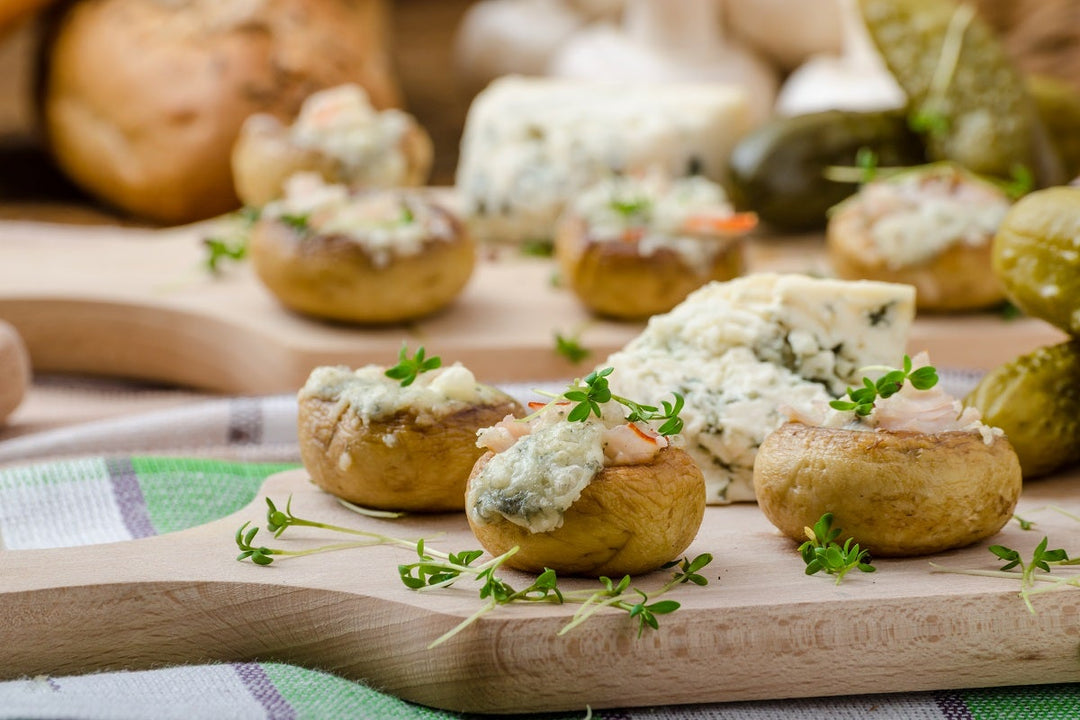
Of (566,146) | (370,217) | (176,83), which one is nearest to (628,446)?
(370,217)

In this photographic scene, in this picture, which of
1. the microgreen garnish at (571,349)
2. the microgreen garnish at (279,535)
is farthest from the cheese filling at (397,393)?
the microgreen garnish at (571,349)

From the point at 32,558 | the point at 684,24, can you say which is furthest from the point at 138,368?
the point at 684,24

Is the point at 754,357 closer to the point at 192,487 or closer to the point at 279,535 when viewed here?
the point at 279,535

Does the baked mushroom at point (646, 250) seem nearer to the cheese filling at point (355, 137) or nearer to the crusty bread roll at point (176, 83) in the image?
the cheese filling at point (355, 137)

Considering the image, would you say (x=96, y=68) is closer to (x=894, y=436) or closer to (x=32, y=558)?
(x=32, y=558)

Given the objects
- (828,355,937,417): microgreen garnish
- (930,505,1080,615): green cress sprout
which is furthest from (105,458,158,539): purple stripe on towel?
(930,505,1080,615): green cress sprout

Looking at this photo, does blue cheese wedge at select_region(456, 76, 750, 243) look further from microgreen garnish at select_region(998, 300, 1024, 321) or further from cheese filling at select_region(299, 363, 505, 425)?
cheese filling at select_region(299, 363, 505, 425)
